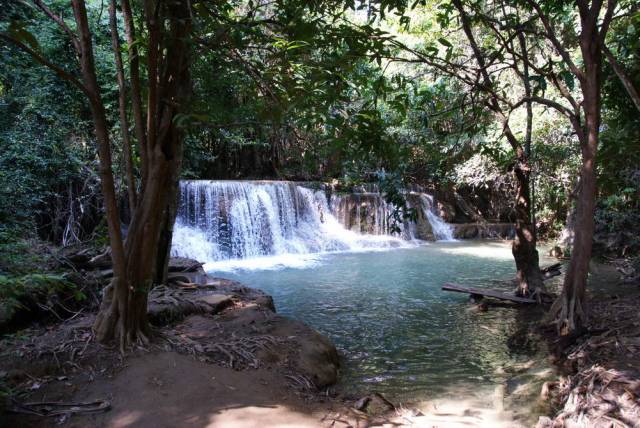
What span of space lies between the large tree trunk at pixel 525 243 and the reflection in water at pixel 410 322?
2.07ft

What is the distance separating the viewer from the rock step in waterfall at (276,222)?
14.0 m

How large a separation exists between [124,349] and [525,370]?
399 cm

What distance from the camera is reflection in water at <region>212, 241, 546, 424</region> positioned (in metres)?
4.90

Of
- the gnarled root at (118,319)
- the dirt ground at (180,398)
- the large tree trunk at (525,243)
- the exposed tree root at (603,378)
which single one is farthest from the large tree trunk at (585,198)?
the gnarled root at (118,319)

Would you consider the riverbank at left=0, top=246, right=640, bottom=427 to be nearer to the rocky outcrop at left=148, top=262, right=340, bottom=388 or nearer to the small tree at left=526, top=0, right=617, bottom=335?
the rocky outcrop at left=148, top=262, right=340, bottom=388

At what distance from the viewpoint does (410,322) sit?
7.14 m

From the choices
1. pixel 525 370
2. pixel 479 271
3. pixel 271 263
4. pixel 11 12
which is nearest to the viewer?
pixel 525 370

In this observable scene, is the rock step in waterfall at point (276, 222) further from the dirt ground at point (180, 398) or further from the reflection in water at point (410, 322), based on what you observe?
the dirt ground at point (180, 398)

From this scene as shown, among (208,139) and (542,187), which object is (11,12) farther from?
(542,187)

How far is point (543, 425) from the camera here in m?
3.63

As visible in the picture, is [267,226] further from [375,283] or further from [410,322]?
[410,322]

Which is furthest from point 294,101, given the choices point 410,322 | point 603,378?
point 410,322

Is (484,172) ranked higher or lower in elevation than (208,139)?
lower

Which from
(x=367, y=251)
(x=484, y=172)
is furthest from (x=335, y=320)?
(x=484, y=172)
